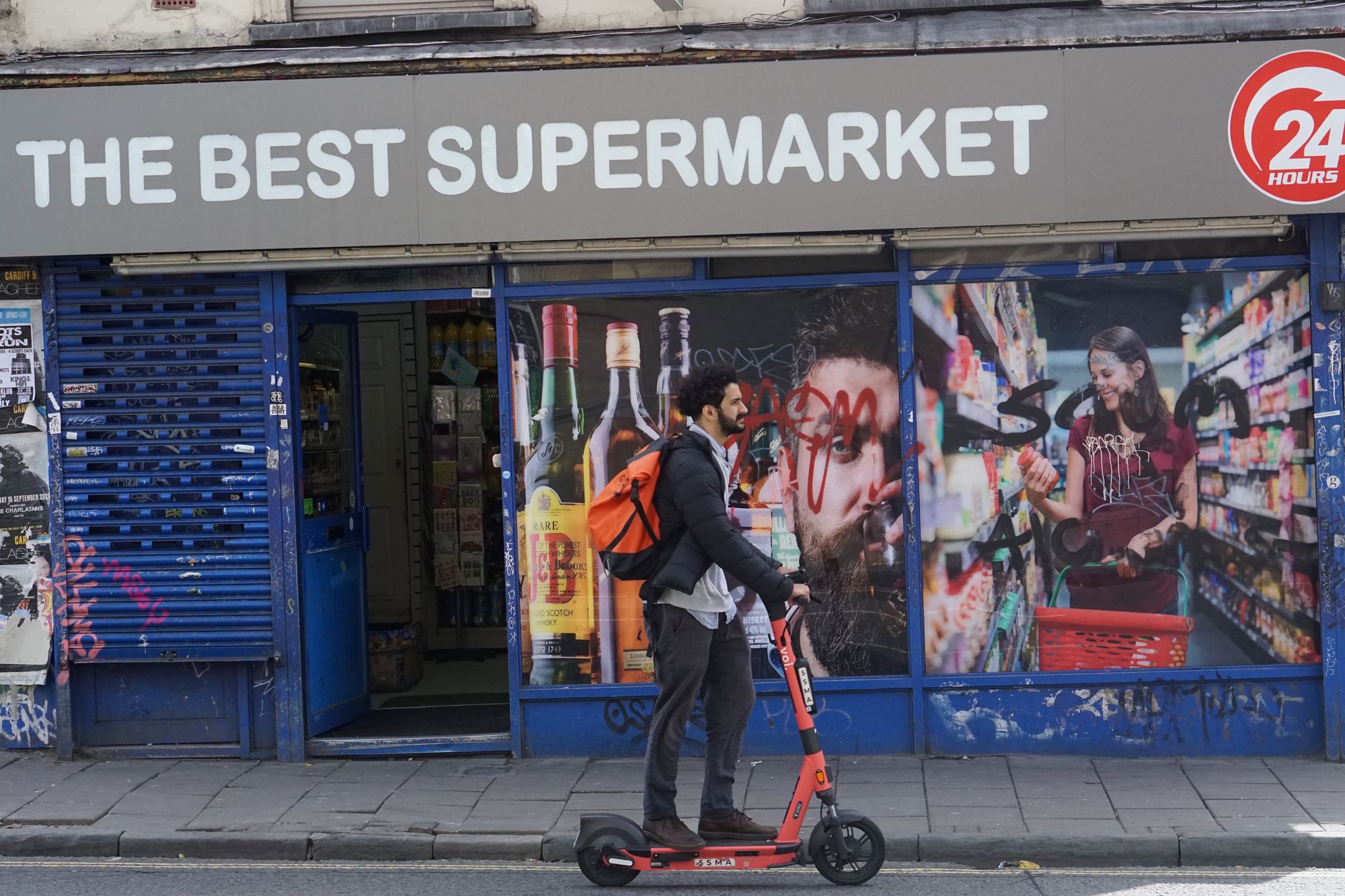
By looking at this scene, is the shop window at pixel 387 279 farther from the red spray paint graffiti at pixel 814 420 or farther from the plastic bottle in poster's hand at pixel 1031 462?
the plastic bottle in poster's hand at pixel 1031 462

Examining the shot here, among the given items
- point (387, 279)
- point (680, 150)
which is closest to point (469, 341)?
point (387, 279)

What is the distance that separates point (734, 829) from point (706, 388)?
1822mm

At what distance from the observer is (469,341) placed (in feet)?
35.2

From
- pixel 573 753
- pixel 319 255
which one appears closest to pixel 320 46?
pixel 319 255

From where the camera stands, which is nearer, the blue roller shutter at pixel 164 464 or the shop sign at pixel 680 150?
the shop sign at pixel 680 150

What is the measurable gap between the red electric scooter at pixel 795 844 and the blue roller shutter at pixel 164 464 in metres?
3.10

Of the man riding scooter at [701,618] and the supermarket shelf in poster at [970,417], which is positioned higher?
the supermarket shelf in poster at [970,417]

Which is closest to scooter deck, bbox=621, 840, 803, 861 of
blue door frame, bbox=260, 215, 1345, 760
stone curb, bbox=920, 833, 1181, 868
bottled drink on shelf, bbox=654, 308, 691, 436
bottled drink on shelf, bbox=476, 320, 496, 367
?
stone curb, bbox=920, 833, 1181, 868

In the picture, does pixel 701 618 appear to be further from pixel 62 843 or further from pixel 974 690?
pixel 62 843

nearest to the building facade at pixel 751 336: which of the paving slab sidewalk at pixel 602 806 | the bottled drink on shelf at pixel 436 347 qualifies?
the paving slab sidewalk at pixel 602 806

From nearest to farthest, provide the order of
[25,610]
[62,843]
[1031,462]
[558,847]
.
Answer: [558,847]
[62,843]
[1031,462]
[25,610]

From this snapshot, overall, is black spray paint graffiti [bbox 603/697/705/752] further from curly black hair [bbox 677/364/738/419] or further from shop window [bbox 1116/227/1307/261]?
shop window [bbox 1116/227/1307/261]

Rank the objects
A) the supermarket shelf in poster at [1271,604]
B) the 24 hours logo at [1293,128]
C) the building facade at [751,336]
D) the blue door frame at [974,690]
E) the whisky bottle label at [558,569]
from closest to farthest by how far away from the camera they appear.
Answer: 1. the 24 hours logo at [1293,128]
2. the building facade at [751,336]
3. the blue door frame at [974,690]
4. the supermarket shelf in poster at [1271,604]
5. the whisky bottle label at [558,569]

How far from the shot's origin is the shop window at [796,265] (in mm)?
7578
